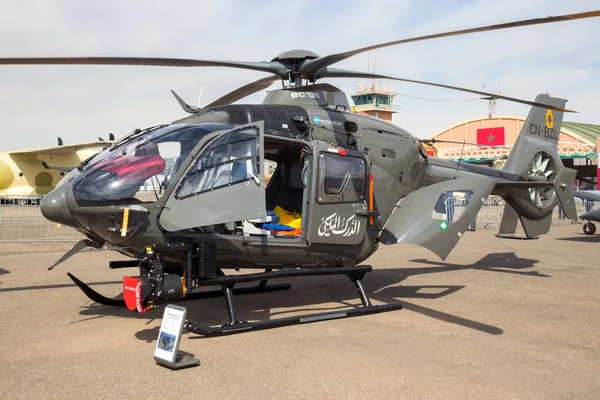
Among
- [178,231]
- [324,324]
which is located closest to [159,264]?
[178,231]

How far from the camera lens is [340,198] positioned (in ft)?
23.0

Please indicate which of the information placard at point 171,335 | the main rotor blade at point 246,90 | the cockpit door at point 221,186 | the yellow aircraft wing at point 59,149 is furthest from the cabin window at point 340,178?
the yellow aircraft wing at point 59,149

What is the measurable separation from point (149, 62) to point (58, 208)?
6.23 feet

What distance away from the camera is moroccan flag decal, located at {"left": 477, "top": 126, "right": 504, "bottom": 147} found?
164 feet

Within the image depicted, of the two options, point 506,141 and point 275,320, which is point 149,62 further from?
point 506,141

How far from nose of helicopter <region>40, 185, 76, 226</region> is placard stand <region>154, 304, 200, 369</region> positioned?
1853 mm

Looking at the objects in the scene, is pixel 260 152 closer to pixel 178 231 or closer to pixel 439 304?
pixel 178 231

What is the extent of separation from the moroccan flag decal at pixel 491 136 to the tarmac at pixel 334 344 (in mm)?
42552

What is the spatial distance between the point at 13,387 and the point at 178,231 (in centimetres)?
220

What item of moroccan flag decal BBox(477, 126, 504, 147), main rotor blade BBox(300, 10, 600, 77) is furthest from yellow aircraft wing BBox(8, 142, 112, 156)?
moroccan flag decal BBox(477, 126, 504, 147)

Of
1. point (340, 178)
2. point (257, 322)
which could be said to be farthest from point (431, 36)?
point (257, 322)

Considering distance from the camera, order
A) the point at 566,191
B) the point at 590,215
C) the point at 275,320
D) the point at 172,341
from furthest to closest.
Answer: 1. the point at 590,215
2. the point at 566,191
3. the point at 275,320
4. the point at 172,341

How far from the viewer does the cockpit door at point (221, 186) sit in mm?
5703

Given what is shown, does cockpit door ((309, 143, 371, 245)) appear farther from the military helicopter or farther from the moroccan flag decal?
the moroccan flag decal
